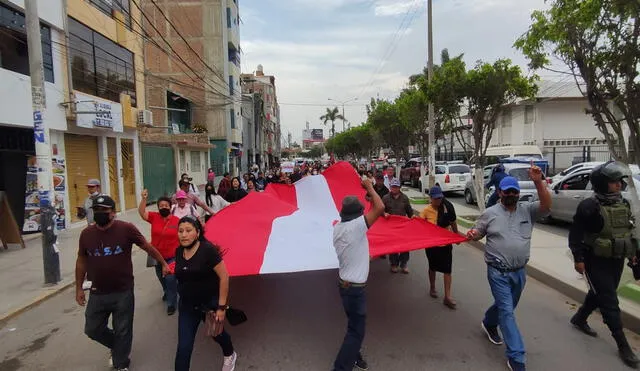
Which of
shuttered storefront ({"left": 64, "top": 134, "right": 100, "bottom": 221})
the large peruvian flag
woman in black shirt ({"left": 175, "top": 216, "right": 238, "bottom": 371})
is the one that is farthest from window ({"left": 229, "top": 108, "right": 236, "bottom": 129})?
woman in black shirt ({"left": 175, "top": 216, "right": 238, "bottom": 371})

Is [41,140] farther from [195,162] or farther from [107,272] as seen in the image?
[195,162]

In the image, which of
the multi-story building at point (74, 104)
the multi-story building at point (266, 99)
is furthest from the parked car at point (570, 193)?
the multi-story building at point (266, 99)

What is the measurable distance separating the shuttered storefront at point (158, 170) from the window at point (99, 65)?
284 centimetres

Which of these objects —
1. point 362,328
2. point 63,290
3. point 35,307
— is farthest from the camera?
point 63,290

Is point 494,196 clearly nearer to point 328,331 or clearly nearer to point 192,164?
point 328,331

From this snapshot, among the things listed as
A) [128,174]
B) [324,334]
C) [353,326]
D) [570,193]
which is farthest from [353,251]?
[128,174]

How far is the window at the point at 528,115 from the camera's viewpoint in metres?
35.3

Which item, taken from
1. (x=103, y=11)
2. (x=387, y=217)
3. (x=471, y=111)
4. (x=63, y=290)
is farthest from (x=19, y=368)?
(x=103, y=11)

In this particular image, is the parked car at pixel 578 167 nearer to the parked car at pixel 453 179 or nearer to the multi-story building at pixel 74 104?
the parked car at pixel 453 179

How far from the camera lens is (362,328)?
3885 millimetres

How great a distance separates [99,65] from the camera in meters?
15.0

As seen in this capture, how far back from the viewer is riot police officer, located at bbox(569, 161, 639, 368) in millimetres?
4086

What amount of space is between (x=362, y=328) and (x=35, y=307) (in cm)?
528

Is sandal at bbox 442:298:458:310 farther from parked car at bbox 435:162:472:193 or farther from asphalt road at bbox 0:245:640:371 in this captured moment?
parked car at bbox 435:162:472:193
